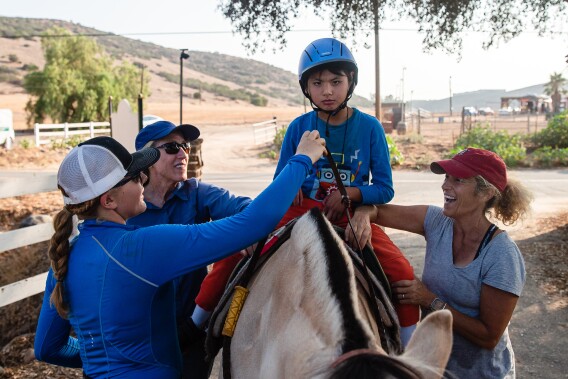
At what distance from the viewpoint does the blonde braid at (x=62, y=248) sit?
1962 mm

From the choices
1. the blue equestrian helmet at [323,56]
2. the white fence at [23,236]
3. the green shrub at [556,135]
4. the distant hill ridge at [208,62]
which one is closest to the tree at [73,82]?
the green shrub at [556,135]

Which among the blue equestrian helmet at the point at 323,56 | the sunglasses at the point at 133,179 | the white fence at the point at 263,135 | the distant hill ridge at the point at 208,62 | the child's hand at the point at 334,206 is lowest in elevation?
the child's hand at the point at 334,206

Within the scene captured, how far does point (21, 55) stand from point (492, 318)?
117306 millimetres

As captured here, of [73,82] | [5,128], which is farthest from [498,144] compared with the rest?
[73,82]

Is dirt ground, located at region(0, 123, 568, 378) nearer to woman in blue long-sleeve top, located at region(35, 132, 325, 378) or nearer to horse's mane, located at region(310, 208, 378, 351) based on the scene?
woman in blue long-sleeve top, located at region(35, 132, 325, 378)

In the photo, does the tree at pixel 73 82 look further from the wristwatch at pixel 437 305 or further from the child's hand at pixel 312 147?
the wristwatch at pixel 437 305

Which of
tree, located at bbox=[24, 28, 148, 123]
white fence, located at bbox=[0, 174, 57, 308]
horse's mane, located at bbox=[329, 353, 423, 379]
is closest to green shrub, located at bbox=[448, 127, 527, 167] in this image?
white fence, located at bbox=[0, 174, 57, 308]

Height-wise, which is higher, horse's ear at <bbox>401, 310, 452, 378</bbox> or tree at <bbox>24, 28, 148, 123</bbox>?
tree at <bbox>24, 28, 148, 123</bbox>

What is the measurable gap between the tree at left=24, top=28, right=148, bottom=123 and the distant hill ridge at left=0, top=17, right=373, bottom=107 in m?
83.6

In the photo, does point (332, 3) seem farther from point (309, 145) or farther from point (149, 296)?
point (149, 296)

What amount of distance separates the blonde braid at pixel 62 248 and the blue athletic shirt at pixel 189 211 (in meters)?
0.86

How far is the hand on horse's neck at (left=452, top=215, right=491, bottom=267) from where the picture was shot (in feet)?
8.08

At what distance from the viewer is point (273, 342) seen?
1816 millimetres

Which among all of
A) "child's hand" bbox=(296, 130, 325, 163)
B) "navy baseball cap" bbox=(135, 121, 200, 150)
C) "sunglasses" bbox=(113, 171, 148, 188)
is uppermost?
"navy baseball cap" bbox=(135, 121, 200, 150)
